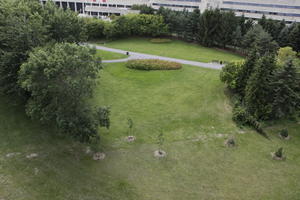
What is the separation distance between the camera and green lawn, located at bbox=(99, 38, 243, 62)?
43.2 metres

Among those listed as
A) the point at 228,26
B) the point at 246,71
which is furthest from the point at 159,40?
the point at 246,71

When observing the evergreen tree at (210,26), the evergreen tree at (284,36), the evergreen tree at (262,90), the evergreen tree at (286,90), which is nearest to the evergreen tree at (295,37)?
the evergreen tree at (284,36)

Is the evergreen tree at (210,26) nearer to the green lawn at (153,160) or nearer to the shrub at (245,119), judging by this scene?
the green lawn at (153,160)

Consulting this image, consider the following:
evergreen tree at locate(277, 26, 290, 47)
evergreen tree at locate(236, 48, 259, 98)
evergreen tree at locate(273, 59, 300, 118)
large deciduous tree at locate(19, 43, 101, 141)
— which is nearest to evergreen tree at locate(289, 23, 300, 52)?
evergreen tree at locate(277, 26, 290, 47)

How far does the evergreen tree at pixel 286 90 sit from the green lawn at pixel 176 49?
19.3 meters

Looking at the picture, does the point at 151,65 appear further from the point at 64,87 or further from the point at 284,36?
the point at 284,36

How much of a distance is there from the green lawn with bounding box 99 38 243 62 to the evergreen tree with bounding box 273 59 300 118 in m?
19.3

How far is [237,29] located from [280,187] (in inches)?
1537

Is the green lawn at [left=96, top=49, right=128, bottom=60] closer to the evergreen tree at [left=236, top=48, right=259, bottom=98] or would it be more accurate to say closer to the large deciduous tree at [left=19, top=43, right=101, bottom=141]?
the evergreen tree at [left=236, top=48, right=259, bottom=98]

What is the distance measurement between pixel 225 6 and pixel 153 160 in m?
65.7

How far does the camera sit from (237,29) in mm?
46688

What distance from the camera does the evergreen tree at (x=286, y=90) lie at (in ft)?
70.1

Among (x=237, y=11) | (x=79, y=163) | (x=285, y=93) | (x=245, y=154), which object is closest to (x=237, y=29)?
(x=237, y=11)

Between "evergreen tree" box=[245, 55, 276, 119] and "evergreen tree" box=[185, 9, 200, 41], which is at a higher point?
"evergreen tree" box=[185, 9, 200, 41]
